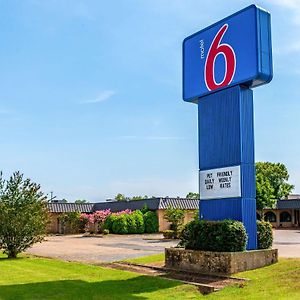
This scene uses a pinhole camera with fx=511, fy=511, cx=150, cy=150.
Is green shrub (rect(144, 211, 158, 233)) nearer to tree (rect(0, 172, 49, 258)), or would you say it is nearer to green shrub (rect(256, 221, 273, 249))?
tree (rect(0, 172, 49, 258))

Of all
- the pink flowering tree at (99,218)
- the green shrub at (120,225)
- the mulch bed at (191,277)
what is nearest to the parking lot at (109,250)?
the mulch bed at (191,277)

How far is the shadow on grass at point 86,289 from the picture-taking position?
1238 cm

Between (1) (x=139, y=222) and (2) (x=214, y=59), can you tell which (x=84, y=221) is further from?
(2) (x=214, y=59)

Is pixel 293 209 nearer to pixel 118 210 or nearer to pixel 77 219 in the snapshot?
pixel 118 210

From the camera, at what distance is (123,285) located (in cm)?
1395

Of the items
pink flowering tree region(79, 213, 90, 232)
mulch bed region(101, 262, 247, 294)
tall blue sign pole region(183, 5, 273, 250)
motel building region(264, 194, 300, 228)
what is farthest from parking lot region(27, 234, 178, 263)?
motel building region(264, 194, 300, 228)

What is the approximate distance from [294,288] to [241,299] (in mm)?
1382

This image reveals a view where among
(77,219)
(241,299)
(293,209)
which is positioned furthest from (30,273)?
(293,209)

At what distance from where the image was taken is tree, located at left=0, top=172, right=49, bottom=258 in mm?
23266

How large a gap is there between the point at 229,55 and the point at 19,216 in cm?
1255

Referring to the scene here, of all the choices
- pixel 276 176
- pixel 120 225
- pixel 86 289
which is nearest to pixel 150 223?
pixel 120 225

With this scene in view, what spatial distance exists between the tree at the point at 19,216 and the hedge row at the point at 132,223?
23.5 m

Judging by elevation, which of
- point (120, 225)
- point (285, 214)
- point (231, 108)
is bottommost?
point (120, 225)

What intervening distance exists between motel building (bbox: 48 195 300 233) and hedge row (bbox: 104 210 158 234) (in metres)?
0.92
